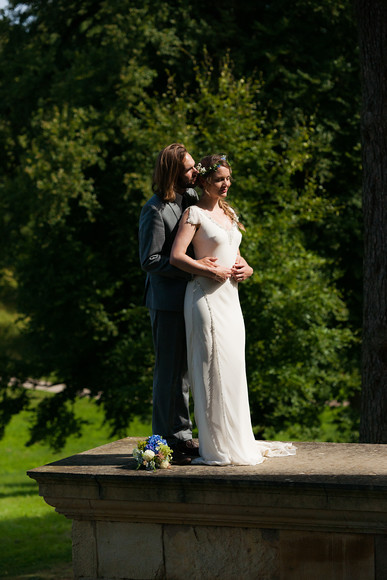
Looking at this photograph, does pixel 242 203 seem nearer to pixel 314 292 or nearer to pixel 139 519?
pixel 314 292

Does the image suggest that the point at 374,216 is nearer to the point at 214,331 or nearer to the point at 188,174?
the point at 188,174

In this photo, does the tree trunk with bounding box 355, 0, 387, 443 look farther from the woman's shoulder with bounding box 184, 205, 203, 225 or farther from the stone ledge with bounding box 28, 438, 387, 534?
the woman's shoulder with bounding box 184, 205, 203, 225

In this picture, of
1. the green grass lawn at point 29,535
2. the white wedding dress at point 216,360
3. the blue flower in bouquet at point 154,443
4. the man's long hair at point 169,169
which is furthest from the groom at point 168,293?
the green grass lawn at point 29,535

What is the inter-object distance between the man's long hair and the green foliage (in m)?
5.53

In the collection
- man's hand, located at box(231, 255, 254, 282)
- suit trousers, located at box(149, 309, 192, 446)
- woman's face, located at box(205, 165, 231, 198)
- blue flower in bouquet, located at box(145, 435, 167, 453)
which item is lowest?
blue flower in bouquet, located at box(145, 435, 167, 453)

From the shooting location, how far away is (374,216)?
7316 millimetres

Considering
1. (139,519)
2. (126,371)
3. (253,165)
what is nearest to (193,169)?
(139,519)

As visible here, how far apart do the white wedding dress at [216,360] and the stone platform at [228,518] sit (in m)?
0.21

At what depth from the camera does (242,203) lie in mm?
10867

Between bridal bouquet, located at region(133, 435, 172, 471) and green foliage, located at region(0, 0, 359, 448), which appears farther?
green foliage, located at region(0, 0, 359, 448)

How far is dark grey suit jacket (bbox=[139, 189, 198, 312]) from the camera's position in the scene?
513cm

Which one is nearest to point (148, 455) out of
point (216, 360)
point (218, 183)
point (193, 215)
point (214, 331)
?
point (216, 360)

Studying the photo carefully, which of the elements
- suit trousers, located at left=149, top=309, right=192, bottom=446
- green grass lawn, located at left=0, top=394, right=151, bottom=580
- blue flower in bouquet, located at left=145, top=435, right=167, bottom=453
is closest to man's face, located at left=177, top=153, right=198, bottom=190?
suit trousers, located at left=149, top=309, right=192, bottom=446

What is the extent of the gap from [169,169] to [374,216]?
111 inches
